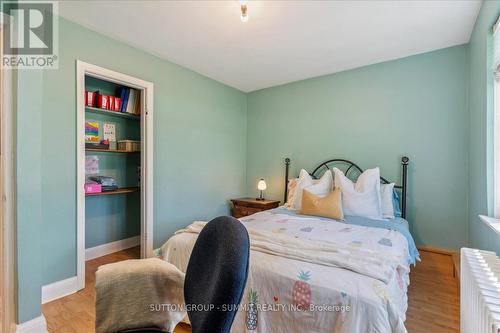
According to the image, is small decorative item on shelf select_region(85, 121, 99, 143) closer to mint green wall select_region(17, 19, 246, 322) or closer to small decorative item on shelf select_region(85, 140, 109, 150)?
small decorative item on shelf select_region(85, 140, 109, 150)

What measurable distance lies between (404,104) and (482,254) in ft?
6.74

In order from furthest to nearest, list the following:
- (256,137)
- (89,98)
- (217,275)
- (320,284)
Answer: (256,137) → (89,98) → (320,284) → (217,275)

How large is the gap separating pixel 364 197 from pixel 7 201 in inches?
120

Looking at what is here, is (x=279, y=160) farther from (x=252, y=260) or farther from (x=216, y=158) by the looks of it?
(x=252, y=260)

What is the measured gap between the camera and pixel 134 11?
81.4 inches

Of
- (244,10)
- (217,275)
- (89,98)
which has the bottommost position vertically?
(217,275)

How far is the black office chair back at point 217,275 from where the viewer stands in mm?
680

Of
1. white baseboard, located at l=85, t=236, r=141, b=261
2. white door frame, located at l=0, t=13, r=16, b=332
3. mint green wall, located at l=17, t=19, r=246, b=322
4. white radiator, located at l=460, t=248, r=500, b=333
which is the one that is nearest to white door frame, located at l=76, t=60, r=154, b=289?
mint green wall, located at l=17, t=19, r=246, b=322

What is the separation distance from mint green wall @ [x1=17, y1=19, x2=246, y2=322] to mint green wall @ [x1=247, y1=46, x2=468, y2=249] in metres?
1.02

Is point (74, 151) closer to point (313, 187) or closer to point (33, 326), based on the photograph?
point (33, 326)

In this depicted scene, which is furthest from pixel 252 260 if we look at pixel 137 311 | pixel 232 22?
pixel 232 22

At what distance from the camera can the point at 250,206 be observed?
3676mm
